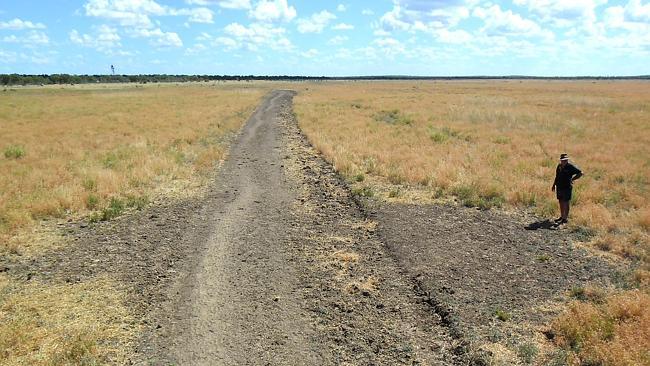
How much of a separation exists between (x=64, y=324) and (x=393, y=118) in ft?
121

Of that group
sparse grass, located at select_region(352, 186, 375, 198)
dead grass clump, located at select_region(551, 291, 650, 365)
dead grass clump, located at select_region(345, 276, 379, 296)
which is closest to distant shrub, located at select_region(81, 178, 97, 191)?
sparse grass, located at select_region(352, 186, 375, 198)

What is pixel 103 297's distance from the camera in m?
7.95

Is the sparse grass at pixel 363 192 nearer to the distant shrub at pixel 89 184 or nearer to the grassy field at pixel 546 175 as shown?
the grassy field at pixel 546 175

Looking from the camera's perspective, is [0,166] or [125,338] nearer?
[125,338]

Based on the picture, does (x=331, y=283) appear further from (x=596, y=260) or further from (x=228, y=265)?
(x=596, y=260)

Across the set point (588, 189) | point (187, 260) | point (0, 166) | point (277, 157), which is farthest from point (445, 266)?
point (0, 166)

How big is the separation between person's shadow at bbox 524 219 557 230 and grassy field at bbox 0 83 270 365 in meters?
9.58

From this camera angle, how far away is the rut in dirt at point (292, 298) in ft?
20.6

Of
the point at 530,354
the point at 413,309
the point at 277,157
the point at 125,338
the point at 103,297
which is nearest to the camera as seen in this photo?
the point at 530,354

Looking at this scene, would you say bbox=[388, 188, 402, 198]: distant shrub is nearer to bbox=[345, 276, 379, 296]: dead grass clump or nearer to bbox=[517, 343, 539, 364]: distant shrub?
bbox=[345, 276, 379, 296]: dead grass clump

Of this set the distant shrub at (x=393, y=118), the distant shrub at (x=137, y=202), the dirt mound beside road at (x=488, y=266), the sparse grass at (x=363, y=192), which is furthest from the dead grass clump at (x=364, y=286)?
the distant shrub at (x=393, y=118)

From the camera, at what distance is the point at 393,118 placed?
41.6 metres

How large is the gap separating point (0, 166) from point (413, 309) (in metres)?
20.4

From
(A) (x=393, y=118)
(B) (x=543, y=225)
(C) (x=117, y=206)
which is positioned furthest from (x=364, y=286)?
(A) (x=393, y=118)
